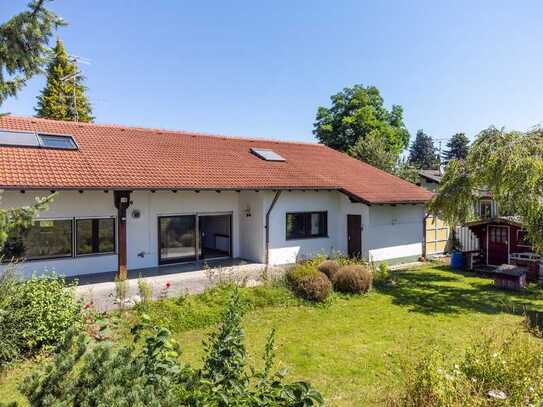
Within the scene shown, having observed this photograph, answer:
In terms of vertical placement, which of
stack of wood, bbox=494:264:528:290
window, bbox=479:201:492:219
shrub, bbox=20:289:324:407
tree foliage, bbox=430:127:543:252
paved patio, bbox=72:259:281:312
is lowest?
stack of wood, bbox=494:264:528:290

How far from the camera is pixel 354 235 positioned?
17.6 meters

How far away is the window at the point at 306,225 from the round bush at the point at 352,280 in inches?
158

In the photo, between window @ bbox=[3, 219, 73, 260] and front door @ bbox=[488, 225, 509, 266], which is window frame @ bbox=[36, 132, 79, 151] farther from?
front door @ bbox=[488, 225, 509, 266]

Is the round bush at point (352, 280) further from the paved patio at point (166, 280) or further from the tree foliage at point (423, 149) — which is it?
the tree foliage at point (423, 149)

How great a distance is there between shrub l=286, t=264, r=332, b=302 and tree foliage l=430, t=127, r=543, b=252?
6681 mm

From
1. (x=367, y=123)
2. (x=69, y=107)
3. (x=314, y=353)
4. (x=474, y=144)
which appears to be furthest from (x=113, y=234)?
(x=367, y=123)

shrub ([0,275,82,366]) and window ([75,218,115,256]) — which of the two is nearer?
shrub ([0,275,82,366])

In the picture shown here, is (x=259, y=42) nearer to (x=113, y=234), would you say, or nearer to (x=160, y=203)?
(x=160, y=203)

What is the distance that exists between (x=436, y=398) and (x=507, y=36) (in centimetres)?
1169

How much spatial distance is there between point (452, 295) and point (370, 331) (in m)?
5.36

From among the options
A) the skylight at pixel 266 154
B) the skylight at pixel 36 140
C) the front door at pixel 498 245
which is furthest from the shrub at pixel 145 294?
the front door at pixel 498 245

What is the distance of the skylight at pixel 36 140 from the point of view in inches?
518

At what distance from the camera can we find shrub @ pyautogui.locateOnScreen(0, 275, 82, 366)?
24.1 feet

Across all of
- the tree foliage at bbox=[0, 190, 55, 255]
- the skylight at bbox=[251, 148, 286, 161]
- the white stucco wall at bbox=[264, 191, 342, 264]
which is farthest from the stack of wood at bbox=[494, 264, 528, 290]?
the tree foliage at bbox=[0, 190, 55, 255]
